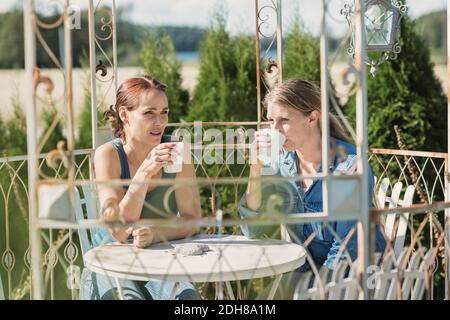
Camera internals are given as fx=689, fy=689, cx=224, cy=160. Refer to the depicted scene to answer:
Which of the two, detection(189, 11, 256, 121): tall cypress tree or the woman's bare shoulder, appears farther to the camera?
detection(189, 11, 256, 121): tall cypress tree

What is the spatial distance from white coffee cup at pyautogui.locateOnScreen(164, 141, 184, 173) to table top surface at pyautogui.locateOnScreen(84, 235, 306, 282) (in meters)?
0.41

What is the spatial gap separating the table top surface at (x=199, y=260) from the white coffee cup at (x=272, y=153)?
54 cm

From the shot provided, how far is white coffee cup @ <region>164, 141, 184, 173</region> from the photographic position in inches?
142

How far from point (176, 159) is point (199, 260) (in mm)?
633

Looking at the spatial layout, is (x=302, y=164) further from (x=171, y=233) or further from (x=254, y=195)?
(x=171, y=233)

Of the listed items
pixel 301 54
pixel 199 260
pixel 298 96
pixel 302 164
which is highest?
pixel 301 54

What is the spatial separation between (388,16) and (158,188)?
199cm

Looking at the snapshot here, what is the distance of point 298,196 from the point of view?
407 centimetres

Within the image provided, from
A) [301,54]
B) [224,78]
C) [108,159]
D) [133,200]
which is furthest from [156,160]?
[301,54]

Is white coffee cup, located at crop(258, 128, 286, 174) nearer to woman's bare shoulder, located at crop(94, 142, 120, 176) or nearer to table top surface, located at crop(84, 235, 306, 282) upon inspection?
table top surface, located at crop(84, 235, 306, 282)

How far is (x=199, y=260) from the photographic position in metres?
3.30

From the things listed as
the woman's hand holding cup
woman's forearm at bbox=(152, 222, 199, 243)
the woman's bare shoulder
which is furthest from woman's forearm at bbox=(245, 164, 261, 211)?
the woman's bare shoulder

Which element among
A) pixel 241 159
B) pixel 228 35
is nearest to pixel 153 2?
pixel 228 35
